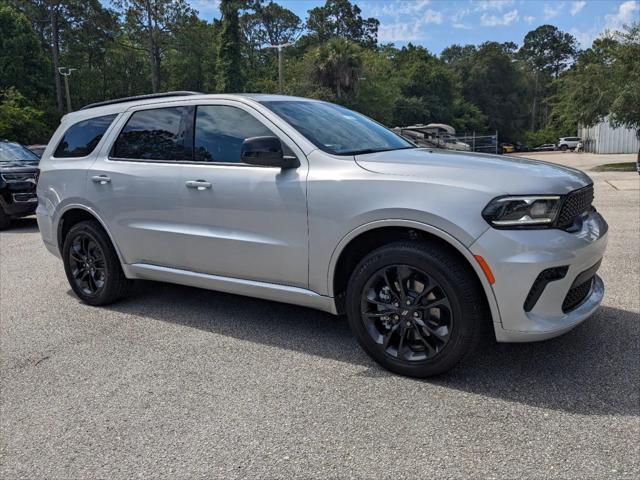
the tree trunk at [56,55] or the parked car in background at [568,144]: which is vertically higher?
the tree trunk at [56,55]

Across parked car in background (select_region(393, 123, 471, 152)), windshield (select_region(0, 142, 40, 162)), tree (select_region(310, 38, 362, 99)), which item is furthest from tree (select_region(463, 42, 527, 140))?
windshield (select_region(0, 142, 40, 162))

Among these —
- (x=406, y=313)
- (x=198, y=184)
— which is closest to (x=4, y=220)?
(x=198, y=184)

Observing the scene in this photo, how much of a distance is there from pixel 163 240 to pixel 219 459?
2.14 m

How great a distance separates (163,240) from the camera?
435cm

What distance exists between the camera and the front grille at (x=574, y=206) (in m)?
3.08

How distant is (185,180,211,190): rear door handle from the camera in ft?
13.2

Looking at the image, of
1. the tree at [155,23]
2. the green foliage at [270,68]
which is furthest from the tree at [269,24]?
the tree at [155,23]

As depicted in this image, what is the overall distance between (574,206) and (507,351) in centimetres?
108

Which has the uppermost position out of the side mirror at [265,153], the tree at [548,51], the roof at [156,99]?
the tree at [548,51]

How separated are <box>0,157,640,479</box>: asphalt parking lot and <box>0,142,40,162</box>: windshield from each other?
7520 millimetres

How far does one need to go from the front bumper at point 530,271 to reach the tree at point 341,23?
8154cm

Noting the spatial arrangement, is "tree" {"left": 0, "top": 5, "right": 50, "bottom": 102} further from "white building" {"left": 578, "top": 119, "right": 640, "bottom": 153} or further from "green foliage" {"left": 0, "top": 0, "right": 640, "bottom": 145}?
"white building" {"left": 578, "top": 119, "right": 640, "bottom": 153}

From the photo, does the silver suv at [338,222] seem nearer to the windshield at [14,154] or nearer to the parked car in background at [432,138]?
the windshield at [14,154]

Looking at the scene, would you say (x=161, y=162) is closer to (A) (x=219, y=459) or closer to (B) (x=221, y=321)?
(B) (x=221, y=321)
